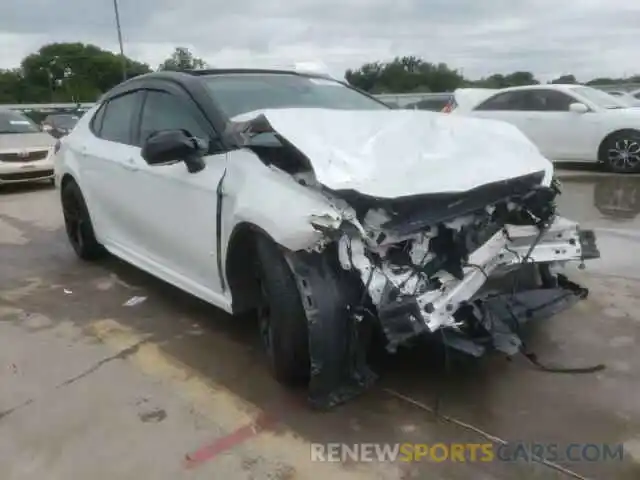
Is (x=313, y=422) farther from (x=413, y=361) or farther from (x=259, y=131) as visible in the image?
(x=259, y=131)

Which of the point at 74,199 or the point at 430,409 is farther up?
the point at 74,199

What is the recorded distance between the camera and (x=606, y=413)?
310 cm

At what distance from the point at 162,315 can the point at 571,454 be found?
2767mm

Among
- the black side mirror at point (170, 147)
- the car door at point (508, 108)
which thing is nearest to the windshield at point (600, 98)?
the car door at point (508, 108)

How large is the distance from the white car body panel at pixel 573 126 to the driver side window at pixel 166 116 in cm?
728

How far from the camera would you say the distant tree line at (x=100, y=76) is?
57.5 feet

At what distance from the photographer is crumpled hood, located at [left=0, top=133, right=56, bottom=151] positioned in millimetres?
10719

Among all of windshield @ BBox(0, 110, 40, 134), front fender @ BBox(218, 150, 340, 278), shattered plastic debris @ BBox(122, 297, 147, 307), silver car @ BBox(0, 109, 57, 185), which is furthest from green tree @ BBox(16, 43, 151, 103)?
front fender @ BBox(218, 150, 340, 278)

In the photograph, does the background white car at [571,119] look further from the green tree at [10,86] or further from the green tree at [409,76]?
the green tree at [10,86]

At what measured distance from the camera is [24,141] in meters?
11.0

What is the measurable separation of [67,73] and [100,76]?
4127mm

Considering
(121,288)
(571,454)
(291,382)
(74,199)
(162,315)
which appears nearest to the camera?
(571,454)

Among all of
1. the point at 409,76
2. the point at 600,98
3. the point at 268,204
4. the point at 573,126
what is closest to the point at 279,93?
the point at 268,204

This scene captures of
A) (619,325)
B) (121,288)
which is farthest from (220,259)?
(619,325)
